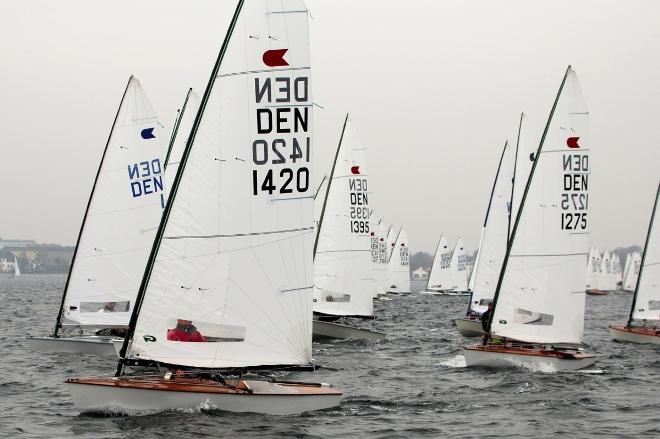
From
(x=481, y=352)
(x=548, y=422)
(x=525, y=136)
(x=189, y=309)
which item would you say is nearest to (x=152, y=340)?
(x=189, y=309)

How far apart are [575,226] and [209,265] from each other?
12.9m

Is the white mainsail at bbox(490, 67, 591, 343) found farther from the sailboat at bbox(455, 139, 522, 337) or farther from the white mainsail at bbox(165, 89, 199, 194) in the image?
the sailboat at bbox(455, 139, 522, 337)

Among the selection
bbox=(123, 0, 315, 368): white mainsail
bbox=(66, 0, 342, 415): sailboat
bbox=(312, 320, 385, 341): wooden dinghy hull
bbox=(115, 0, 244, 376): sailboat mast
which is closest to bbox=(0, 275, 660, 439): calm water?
bbox=(66, 0, 342, 415): sailboat

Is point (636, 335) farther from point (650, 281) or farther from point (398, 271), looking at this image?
point (398, 271)

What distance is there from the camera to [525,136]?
105 feet

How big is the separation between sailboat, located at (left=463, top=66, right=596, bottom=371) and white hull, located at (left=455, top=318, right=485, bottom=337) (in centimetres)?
983

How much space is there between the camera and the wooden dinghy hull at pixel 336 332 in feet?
105

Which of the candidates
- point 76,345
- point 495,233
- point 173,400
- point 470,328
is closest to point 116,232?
point 76,345

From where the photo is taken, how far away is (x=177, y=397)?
51.5 feet

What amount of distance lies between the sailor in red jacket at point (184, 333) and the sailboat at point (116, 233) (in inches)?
428

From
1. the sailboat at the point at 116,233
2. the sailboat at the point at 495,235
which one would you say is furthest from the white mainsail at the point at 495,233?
the sailboat at the point at 116,233

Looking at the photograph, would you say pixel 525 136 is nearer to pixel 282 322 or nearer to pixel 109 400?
pixel 282 322

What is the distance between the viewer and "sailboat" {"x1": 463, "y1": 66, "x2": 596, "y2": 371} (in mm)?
25469

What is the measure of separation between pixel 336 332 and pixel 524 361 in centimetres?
979
